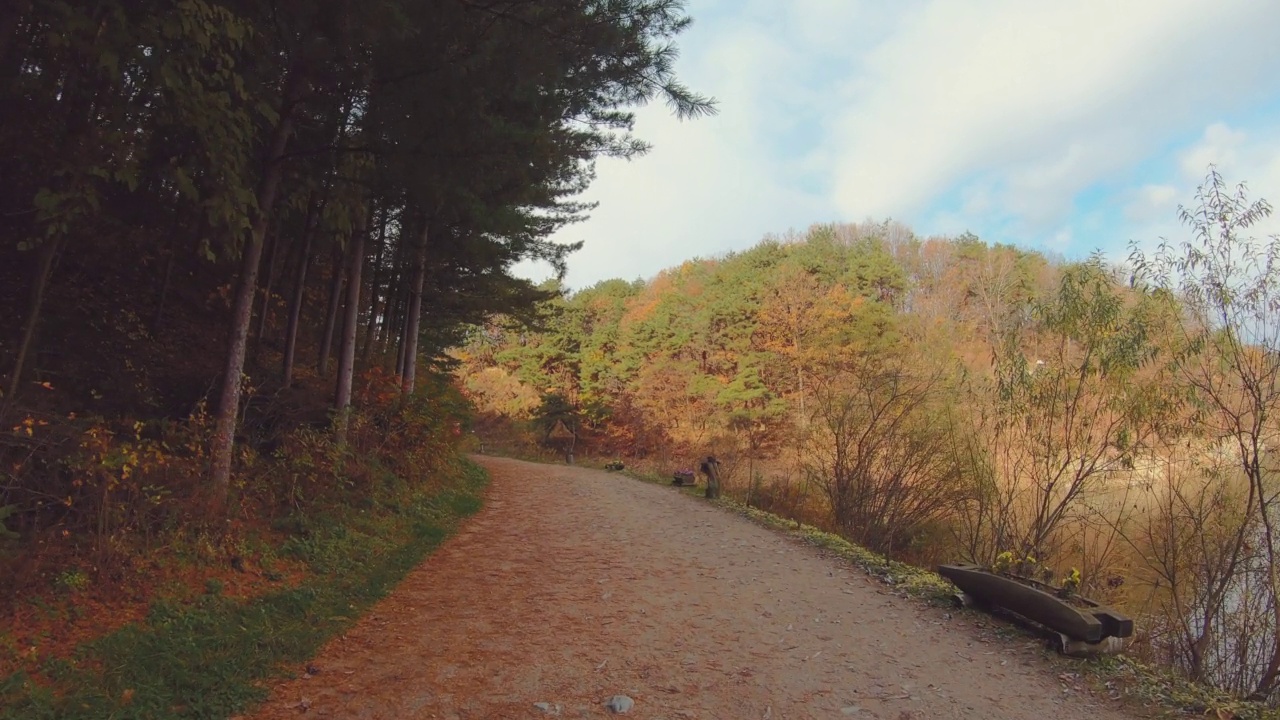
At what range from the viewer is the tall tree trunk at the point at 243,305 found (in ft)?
18.6

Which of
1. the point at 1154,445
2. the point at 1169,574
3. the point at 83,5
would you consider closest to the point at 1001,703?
the point at 1169,574

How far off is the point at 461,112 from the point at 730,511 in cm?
852

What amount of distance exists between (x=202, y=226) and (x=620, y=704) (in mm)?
7089

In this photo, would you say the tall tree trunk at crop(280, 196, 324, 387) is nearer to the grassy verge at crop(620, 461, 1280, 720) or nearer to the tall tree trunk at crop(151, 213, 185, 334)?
the tall tree trunk at crop(151, 213, 185, 334)

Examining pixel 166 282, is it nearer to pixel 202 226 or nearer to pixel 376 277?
pixel 202 226

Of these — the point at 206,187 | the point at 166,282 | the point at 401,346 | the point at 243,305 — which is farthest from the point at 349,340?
the point at 401,346

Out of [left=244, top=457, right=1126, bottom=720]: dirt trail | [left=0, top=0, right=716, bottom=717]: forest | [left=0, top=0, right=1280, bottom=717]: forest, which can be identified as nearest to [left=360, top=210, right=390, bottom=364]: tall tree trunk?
[left=0, top=0, right=1280, bottom=717]: forest

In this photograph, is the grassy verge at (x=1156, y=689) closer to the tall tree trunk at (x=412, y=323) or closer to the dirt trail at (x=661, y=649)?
the dirt trail at (x=661, y=649)

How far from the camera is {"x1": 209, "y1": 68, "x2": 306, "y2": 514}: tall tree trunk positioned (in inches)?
224

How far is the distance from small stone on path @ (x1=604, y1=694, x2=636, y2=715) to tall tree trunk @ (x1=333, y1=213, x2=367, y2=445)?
5.93m

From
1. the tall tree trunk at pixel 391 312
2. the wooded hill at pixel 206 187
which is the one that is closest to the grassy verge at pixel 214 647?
the wooded hill at pixel 206 187

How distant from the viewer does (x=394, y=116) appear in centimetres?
578

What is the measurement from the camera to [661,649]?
451cm

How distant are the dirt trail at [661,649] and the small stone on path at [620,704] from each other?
0.17 ft
